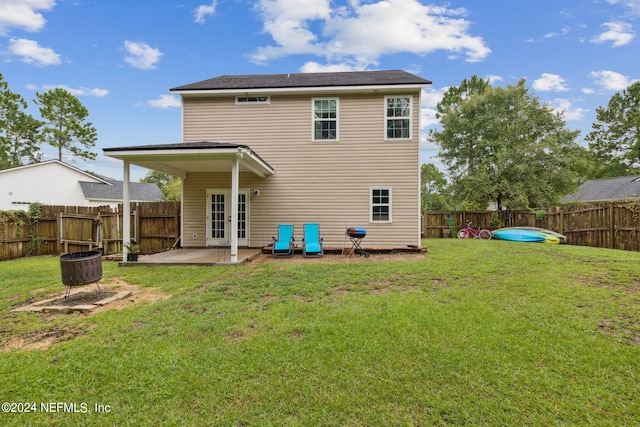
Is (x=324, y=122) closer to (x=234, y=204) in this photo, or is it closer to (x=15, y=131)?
(x=234, y=204)

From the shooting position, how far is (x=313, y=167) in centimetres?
984

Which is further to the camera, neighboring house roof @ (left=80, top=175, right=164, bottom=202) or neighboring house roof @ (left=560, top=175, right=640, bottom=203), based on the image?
neighboring house roof @ (left=80, top=175, right=164, bottom=202)

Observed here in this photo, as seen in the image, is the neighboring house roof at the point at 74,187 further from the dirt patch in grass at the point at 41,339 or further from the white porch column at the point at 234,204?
the dirt patch in grass at the point at 41,339

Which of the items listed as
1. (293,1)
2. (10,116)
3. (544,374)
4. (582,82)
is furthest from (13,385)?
(10,116)

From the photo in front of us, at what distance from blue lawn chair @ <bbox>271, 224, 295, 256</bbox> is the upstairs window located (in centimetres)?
433

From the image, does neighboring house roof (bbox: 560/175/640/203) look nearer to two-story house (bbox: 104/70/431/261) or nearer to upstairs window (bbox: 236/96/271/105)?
two-story house (bbox: 104/70/431/261)

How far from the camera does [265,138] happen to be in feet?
32.8

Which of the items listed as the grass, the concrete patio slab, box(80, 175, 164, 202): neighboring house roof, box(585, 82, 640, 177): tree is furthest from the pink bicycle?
box(80, 175, 164, 202): neighboring house roof

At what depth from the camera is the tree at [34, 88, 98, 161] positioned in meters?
24.9

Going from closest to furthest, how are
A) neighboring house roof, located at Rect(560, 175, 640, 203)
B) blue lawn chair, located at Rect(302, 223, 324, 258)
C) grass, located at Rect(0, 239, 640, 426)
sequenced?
grass, located at Rect(0, 239, 640, 426) < blue lawn chair, located at Rect(302, 223, 324, 258) < neighboring house roof, located at Rect(560, 175, 640, 203)

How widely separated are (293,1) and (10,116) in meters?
27.7

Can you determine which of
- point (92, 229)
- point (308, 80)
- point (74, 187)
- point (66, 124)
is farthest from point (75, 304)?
point (66, 124)

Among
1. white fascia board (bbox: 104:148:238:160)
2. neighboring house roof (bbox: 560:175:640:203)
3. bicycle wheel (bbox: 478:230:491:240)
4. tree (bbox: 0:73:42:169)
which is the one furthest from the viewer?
tree (bbox: 0:73:42:169)

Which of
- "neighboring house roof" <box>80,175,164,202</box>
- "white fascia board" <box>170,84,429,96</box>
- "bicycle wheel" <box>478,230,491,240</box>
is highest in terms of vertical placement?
"white fascia board" <box>170,84,429,96</box>
